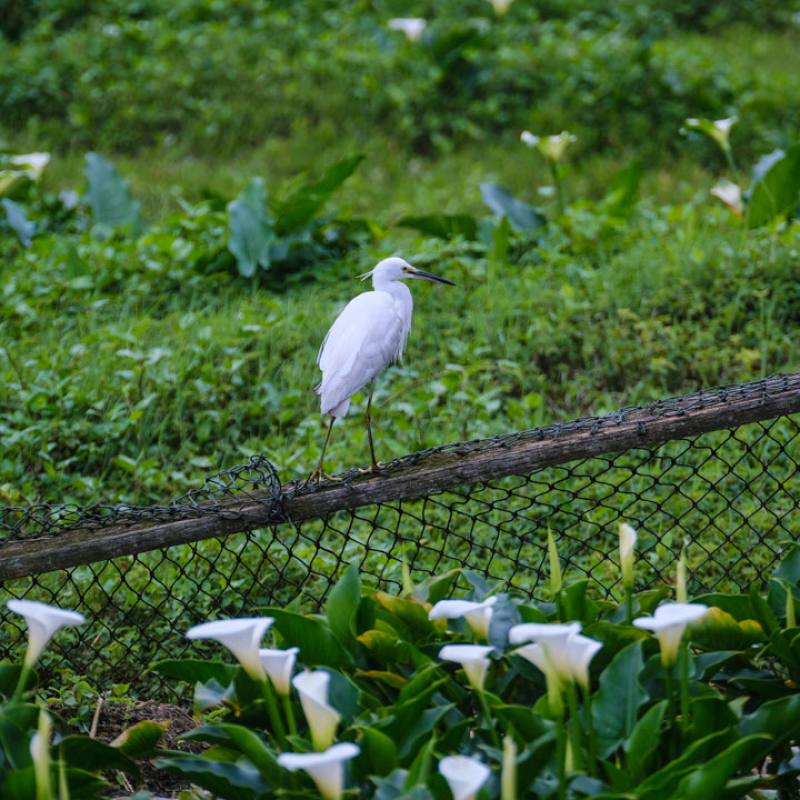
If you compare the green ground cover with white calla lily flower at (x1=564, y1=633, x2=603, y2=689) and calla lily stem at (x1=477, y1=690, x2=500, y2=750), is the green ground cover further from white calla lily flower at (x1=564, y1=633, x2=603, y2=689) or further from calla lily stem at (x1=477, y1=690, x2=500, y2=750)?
white calla lily flower at (x1=564, y1=633, x2=603, y2=689)

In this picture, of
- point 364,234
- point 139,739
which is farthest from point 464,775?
point 364,234

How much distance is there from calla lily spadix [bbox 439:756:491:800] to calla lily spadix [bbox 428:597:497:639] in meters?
0.37

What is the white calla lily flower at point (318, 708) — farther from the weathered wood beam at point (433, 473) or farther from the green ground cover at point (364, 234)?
the green ground cover at point (364, 234)

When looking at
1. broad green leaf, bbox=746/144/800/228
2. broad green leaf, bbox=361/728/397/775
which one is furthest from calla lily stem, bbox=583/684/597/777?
broad green leaf, bbox=746/144/800/228

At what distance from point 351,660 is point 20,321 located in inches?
112

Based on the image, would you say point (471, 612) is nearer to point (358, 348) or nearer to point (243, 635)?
point (243, 635)

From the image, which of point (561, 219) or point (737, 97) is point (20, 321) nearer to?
point (561, 219)

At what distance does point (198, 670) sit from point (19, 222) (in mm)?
3668

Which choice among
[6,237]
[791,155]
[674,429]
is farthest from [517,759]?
[6,237]

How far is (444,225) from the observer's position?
511 centimetres

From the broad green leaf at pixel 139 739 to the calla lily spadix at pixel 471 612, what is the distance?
0.52 m

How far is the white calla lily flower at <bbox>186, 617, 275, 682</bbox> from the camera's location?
5.76ft

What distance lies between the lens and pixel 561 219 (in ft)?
16.6

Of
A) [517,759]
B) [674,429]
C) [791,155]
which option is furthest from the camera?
[791,155]
